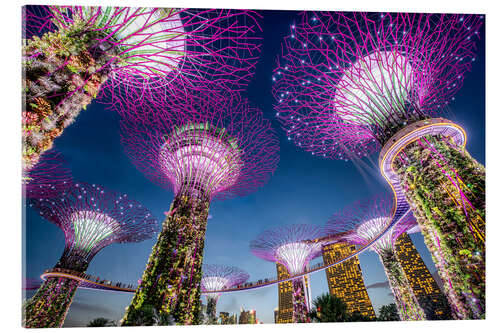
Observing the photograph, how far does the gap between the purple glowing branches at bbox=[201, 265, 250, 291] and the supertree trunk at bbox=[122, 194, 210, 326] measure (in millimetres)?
17597

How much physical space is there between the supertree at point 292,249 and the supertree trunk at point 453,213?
444 inches

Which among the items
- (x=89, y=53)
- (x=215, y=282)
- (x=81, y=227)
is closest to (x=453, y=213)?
(x=89, y=53)

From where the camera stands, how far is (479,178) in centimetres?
534

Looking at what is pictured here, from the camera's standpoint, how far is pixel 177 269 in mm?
8422

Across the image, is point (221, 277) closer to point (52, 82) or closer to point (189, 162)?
point (189, 162)

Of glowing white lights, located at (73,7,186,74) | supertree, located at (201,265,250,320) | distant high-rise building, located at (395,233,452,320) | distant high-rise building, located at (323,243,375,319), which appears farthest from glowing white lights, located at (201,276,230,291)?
distant high-rise building, located at (323,243,375,319)

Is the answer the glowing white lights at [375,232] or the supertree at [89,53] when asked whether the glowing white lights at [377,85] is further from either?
the glowing white lights at [375,232]

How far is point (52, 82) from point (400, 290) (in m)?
19.8

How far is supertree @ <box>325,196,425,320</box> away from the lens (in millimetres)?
15130

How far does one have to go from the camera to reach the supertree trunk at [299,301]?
16609 millimetres

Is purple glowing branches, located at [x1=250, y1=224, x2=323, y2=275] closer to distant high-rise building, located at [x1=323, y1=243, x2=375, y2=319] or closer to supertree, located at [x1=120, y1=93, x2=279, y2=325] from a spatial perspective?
supertree, located at [x1=120, y1=93, x2=279, y2=325]
